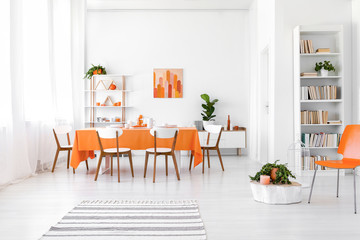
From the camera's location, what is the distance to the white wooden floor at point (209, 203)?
2523mm

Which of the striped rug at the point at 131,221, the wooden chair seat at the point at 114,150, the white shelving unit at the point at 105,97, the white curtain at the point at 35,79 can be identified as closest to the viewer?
the striped rug at the point at 131,221

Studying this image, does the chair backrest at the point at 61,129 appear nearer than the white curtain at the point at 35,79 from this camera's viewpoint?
No

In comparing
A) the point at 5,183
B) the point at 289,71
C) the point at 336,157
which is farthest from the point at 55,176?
the point at 336,157

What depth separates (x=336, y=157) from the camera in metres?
5.15

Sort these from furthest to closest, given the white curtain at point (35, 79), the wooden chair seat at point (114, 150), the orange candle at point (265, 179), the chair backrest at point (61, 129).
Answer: the chair backrest at point (61, 129)
the wooden chair seat at point (114, 150)
the white curtain at point (35, 79)
the orange candle at point (265, 179)

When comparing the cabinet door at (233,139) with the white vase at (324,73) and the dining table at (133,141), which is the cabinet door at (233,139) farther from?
the white vase at (324,73)

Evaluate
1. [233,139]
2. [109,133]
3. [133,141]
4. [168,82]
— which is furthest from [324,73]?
[168,82]

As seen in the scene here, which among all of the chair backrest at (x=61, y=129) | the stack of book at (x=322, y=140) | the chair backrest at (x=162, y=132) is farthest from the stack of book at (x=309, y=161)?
the chair backrest at (x=61, y=129)

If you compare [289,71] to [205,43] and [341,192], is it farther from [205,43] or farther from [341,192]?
[205,43]

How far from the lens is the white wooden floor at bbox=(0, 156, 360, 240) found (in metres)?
2.52

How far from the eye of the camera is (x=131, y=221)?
8.99 feet

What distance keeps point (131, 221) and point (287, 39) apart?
3.95m

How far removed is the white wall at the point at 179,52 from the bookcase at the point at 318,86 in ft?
7.74

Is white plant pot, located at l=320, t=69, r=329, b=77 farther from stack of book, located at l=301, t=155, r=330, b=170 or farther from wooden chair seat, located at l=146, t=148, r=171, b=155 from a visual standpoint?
wooden chair seat, located at l=146, t=148, r=171, b=155
